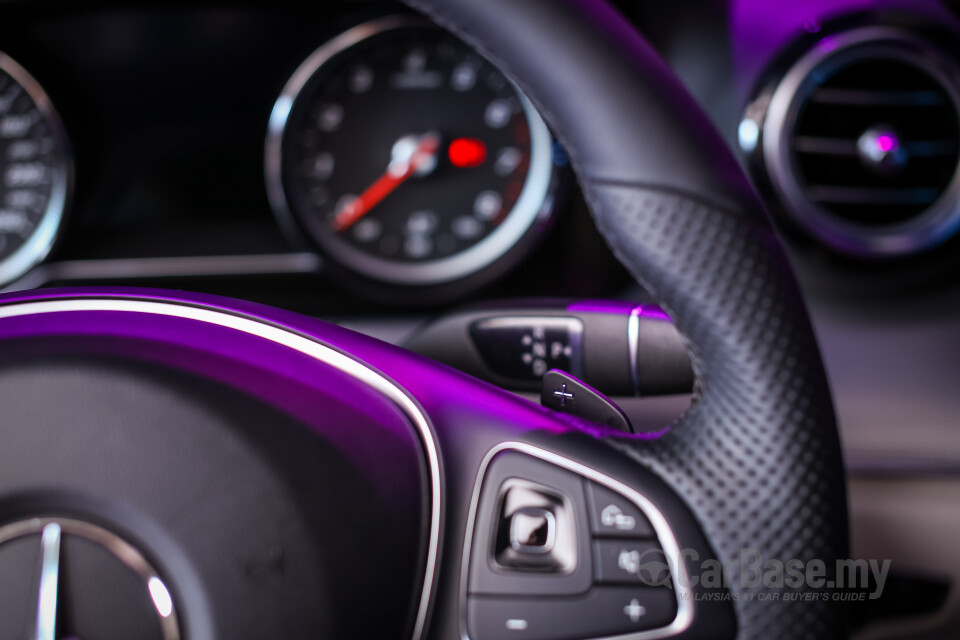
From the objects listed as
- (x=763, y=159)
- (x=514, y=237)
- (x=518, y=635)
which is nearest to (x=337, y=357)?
(x=518, y=635)

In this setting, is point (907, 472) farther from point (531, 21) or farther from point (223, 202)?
point (223, 202)

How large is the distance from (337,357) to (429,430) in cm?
6

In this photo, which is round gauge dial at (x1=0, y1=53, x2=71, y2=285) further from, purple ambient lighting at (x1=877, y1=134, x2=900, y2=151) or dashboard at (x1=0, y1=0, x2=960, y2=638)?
purple ambient lighting at (x1=877, y1=134, x2=900, y2=151)

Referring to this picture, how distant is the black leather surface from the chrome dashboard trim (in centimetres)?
13

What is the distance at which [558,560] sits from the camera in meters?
0.44

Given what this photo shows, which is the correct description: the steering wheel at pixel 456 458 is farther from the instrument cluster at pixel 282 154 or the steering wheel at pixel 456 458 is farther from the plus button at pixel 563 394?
the instrument cluster at pixel 282 154

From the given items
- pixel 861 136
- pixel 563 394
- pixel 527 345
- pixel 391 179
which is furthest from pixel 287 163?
pixel 563 394

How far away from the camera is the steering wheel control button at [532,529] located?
0.44 metres

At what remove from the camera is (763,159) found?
104 cm

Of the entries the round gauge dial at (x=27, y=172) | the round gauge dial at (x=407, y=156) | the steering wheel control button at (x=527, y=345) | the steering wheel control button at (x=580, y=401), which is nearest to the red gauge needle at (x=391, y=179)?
the round gauge dial at (x=407, y=156)

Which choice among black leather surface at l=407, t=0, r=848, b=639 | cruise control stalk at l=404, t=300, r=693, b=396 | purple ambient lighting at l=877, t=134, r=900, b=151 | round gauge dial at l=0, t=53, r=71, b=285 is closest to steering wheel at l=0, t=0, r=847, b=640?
black leather surface at l=407, t=0, r=848, b=639

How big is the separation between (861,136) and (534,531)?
0.78m

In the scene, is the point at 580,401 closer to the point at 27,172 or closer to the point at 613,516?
the point at 613,516

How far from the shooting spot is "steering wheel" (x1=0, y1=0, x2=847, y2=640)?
1.23 ft
